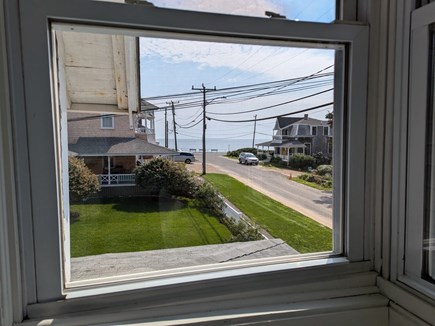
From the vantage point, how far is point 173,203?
0.92 metres

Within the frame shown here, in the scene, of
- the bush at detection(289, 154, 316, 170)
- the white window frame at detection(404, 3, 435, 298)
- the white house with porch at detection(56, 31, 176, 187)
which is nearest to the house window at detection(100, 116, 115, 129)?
the white house with porch at detection(56, 31, 176, 187)

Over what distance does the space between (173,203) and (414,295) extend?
716 mm

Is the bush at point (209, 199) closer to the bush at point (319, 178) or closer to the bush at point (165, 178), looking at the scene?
the bush at point (165, 178)

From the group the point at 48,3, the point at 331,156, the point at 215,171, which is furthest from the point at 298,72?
the point at 48,3

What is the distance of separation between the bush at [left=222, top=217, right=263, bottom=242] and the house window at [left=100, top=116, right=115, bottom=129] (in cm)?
43

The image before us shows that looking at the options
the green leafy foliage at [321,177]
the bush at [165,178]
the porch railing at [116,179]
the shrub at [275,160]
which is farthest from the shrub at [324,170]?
the porch railing at [116,179]

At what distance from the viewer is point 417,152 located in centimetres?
84

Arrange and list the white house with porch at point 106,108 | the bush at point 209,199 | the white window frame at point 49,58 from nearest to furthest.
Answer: the white window frame at point 49,58 < the white house with porch at point 106,108 < the bush at point 209,199

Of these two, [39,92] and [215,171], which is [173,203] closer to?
[215,171]

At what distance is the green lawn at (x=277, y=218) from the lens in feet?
3.16

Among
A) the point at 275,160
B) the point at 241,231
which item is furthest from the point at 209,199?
the point at 275,160

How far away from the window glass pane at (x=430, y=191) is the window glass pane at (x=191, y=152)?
0.84 feet

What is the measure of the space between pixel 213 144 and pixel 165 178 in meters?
0.18

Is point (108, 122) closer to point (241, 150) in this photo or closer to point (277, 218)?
point (241, 150)
